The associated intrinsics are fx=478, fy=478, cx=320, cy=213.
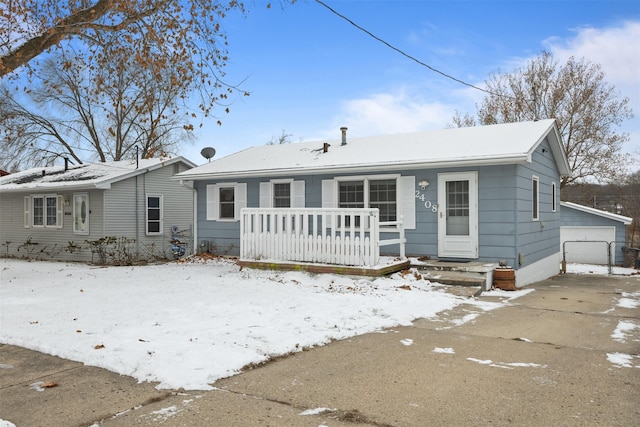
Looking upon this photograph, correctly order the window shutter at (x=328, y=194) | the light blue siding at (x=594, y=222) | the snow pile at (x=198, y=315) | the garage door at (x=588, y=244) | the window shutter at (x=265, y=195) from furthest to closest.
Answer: the garage door at (x=588, y=244)
the light blue siding at (x=594, y=222)
the window shutter at (x=265, y=195)
the window shutter at (x=328, y=194)
the snow pile at (x=198, y=315)

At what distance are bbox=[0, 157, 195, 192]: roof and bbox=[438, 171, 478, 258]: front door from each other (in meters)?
9.22

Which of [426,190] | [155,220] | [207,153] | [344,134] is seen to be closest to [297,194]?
[344,134]

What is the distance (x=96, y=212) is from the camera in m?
16.7

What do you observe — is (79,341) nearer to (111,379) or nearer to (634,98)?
(111,379)

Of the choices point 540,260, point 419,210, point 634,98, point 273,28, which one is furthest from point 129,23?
point 634,98

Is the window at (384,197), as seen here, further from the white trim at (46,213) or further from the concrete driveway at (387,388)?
the white trim at (46,213)

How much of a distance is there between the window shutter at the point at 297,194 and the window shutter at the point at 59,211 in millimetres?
9828

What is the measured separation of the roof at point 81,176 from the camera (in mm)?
16328

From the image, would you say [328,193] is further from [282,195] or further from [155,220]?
[155,220]

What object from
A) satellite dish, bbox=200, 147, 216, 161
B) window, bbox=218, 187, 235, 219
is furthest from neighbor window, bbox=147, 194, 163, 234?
window, bbox=218, 187, 235, 219

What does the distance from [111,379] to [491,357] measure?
3498mm

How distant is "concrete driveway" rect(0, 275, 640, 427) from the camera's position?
3.19m

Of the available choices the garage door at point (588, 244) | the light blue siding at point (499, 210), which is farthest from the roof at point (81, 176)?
the garage door at point (588, 244)

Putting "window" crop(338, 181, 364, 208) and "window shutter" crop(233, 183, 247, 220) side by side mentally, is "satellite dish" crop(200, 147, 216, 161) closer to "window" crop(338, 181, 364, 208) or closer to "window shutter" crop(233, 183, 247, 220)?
"window shutter" crop(233, 183, 247, 220)
